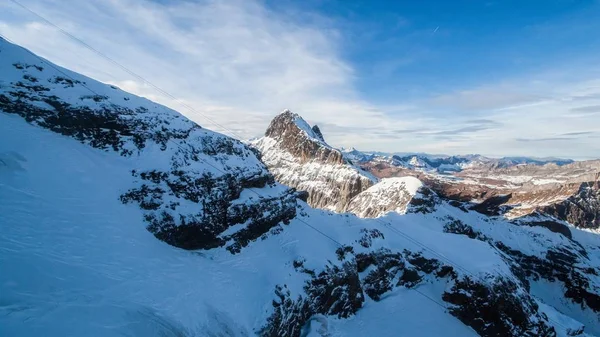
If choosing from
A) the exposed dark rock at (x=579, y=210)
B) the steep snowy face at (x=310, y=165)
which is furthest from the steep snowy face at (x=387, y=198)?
the exposed dark rock at (x=579, y=210)

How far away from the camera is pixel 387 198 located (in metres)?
59.1

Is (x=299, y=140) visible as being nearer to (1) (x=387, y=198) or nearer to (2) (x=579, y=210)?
(1) (x=387, y=198)

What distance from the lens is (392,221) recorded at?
4216 centimetres

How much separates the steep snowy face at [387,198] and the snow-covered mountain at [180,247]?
14.0 m

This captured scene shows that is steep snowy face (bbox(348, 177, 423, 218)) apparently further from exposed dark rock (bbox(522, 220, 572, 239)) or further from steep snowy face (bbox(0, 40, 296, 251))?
exposed dark rock (bbox(522, 220, 572, 239))

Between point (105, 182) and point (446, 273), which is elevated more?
point (105, 182)

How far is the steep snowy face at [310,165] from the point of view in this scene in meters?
80.3

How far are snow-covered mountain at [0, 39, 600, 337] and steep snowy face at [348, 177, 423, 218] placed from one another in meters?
14.0

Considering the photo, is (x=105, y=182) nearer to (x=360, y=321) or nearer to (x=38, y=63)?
(x=38, y=63)

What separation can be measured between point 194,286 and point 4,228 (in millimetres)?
9239

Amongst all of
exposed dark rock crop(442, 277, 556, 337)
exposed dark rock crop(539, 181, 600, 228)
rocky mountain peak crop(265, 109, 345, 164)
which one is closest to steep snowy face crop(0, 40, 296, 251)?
exposed dark rock crop(442, 277, 556, 337)

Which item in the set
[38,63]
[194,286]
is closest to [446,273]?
[194,286]

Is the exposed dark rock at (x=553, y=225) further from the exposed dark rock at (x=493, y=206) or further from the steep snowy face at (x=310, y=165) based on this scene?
the steep snowy face at (x=310, y=165)

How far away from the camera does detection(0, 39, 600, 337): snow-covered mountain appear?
12.2 metres
